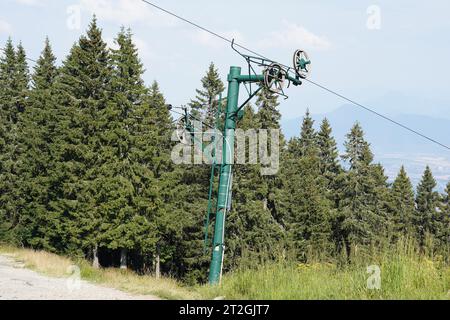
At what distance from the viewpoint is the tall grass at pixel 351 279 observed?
8398mm

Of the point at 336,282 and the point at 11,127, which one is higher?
the point at 11,127

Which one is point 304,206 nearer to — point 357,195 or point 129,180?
point 357,195

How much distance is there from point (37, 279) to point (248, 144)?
27390 mm

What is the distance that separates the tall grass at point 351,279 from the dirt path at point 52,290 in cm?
177

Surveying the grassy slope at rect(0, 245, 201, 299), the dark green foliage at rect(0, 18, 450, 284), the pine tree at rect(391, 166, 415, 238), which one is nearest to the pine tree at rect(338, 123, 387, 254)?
the dark green foliage at rect(0, 18, 450, 284)

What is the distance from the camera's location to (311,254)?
10.7 meters

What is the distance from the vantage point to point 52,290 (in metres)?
9.63

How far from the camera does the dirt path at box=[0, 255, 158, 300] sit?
893 cm

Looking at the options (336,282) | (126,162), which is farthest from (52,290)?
(126,162)

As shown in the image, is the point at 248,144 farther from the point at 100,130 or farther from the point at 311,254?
the point at 311,254

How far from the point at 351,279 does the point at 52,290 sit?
542cm

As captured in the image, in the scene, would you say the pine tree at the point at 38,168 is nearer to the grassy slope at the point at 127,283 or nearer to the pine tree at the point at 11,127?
the pine tree at the point at 11,127

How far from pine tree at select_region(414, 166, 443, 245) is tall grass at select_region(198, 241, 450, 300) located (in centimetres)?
4900
